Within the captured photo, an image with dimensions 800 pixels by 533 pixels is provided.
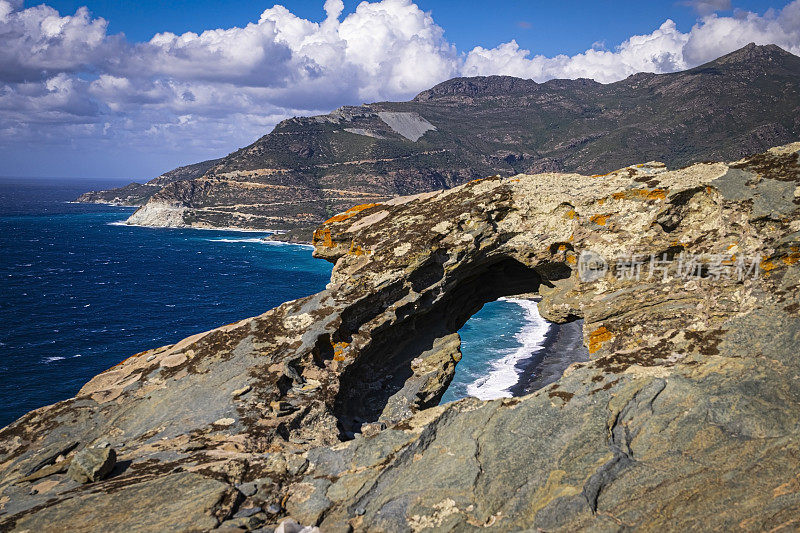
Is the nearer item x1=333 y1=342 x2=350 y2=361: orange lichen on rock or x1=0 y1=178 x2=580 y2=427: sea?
x1=333 y1=342 x2=350 y2=361: orange lichen on rock

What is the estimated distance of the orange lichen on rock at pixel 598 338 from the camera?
43.1 ft

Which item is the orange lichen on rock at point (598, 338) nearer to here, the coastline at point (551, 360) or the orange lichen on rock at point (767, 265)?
the orange lichen on rock at point (767, 265)

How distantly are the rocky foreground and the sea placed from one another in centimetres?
4162

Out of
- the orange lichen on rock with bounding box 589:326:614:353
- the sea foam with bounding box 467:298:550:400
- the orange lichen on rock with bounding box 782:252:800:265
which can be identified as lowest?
the sea foam with bounding box 467:298:550:400

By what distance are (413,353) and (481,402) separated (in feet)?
19.9

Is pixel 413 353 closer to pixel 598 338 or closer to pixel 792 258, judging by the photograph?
pixel 598 338

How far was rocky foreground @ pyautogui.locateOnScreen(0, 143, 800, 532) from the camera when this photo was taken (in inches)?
317

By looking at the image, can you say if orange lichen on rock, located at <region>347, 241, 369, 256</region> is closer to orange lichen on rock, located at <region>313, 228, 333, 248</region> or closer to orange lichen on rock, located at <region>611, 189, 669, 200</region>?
orange lichen on rock, located at <region>313, 228, 333, 248</region>

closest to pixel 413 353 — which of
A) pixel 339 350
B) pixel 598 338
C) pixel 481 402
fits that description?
pixel 339 350

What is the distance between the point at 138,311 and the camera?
292 feet

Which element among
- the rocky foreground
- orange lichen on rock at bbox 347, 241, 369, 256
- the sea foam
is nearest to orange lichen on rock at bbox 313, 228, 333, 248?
the rocky foreground

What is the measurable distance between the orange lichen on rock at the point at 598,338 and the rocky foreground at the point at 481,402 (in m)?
0.06

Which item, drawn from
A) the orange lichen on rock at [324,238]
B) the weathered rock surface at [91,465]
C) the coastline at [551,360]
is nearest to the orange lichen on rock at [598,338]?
the orange lichen on rock at [324,238]

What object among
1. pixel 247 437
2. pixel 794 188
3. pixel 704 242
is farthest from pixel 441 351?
pixel 794 188
